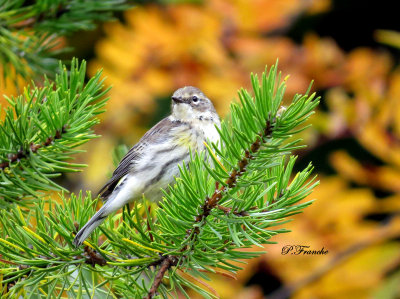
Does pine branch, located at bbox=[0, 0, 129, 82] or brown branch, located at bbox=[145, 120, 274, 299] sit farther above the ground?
pine branch, located at bbox=[0, 0, 129, 82]

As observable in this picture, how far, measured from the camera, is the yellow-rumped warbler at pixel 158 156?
2512 millimetres

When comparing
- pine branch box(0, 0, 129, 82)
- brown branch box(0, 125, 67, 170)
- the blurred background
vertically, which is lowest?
the blurred background

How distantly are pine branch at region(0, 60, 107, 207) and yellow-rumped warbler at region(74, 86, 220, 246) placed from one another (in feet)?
1.99

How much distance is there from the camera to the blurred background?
362 cm

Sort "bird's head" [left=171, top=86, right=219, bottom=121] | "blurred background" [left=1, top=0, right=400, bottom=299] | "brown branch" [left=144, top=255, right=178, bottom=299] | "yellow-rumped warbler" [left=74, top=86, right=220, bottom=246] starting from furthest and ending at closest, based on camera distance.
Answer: "blurred background" [left=1, top=0, right=400, bottom=299] < "bird's head" [left=171, top=86, right=219, bottom=121] < "yellow-rumped warbler" [left=74, top=86, right=220, bottom=246] < "brown branch" [left=144, top=255, right=178, bottom=299]

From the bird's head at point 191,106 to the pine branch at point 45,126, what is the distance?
1.64 meters

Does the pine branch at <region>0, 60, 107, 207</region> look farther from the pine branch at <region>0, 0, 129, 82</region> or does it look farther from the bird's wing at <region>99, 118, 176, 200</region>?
the bird's wing at <region>99, 118, 176, 200</region>

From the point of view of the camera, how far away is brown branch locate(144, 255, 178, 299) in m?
1.51

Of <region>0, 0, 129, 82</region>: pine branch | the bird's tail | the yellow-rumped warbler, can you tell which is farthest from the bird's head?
the bird's tail

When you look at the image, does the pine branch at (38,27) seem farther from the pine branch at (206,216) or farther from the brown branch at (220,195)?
the brown branch at (220,195)

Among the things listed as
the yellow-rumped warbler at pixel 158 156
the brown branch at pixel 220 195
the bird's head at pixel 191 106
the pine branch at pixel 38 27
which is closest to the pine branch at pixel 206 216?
the brown branch at pixel 220 195

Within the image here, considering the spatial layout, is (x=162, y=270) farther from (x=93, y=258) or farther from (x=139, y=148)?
(x=139, y=148)

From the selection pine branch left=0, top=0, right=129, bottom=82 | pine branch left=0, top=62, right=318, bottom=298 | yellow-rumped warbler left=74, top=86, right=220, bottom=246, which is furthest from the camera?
yellow-rumped warbler left=74, top=86, right=220, bottom=246

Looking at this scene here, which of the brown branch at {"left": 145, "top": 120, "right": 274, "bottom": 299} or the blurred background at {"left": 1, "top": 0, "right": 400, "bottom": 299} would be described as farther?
the blurred background at {"left": 1, "top": 0, "right": 400, "bottom": 299}
